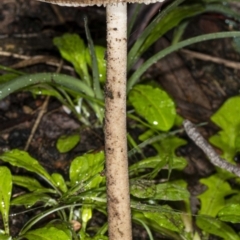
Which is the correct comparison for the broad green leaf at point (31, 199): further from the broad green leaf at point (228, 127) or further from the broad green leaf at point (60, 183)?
the broad green leaf at point (228, 127)

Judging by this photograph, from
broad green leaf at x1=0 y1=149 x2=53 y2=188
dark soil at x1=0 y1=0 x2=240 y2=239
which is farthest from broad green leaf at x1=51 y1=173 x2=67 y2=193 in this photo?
dark soil at x1=0 y1=0 x2=240 y2=239

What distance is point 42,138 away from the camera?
215 centimetres

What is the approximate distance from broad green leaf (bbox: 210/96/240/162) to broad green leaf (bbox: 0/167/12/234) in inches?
30.7

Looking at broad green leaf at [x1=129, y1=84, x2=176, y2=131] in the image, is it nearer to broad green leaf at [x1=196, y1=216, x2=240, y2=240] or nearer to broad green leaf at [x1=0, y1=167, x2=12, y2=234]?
broad green leaf at [x1=196, y1=216, x2=240, y2=240]

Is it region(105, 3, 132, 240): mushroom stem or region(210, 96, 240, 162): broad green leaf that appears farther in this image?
region(210, 96, 240, 162): broad green leaf

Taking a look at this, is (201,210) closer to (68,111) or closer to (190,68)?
(68,111)

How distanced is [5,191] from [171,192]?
0.49m

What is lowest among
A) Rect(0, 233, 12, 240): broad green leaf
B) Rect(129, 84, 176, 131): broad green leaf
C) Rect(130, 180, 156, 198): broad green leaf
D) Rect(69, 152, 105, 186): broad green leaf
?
Rect(0, 233, 12, 240): broad green leaf

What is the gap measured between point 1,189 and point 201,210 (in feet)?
2.23

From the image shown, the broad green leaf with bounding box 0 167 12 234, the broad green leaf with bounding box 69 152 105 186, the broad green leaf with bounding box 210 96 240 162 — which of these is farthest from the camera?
the broad green leaf with bounding box 210 96 240 162

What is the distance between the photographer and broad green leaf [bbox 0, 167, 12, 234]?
1620 mm

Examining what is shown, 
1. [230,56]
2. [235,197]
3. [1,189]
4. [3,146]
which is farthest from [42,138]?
[230,56]

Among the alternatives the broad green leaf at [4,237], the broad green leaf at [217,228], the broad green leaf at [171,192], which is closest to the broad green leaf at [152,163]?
the broad green leaf at [171,192]

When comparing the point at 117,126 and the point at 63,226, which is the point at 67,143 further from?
the point at 117,126
